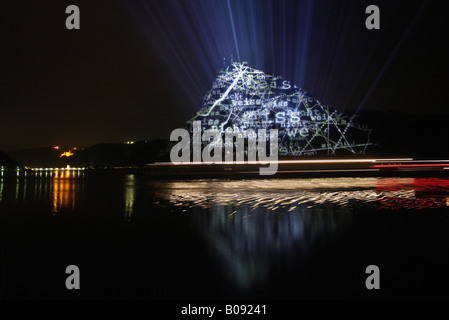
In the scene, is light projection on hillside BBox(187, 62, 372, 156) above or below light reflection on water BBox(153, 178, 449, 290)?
above

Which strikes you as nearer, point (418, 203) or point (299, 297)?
point (299, 297)

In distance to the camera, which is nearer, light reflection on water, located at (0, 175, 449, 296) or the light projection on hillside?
light reflection on water, located at (0, 175, 449, 296)

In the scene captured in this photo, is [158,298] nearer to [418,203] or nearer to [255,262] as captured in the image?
[255,262]

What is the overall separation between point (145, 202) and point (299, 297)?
276 inches

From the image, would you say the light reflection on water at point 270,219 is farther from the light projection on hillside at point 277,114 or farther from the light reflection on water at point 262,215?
the light projection on hillside at point 277,114

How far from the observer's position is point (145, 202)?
9.95m

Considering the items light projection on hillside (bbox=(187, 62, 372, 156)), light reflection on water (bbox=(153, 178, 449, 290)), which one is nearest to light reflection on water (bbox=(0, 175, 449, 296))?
light reflection on water (bbox=(153, 178, 449, 290))

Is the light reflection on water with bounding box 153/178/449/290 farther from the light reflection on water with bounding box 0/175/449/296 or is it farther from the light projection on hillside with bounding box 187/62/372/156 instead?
the light projection on hillside with bounding box 187/62/372/156

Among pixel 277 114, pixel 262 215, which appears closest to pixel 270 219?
pixel 262 215

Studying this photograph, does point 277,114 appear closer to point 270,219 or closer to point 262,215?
point 262,215

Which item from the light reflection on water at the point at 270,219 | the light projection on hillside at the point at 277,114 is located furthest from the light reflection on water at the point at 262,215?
the light projection on hillside at the point at 277,114

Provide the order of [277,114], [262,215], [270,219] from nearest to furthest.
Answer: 1. [270,219]
2. [262,215]
3. [277,114]

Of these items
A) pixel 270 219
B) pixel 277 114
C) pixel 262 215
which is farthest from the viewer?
pixel 277 114
